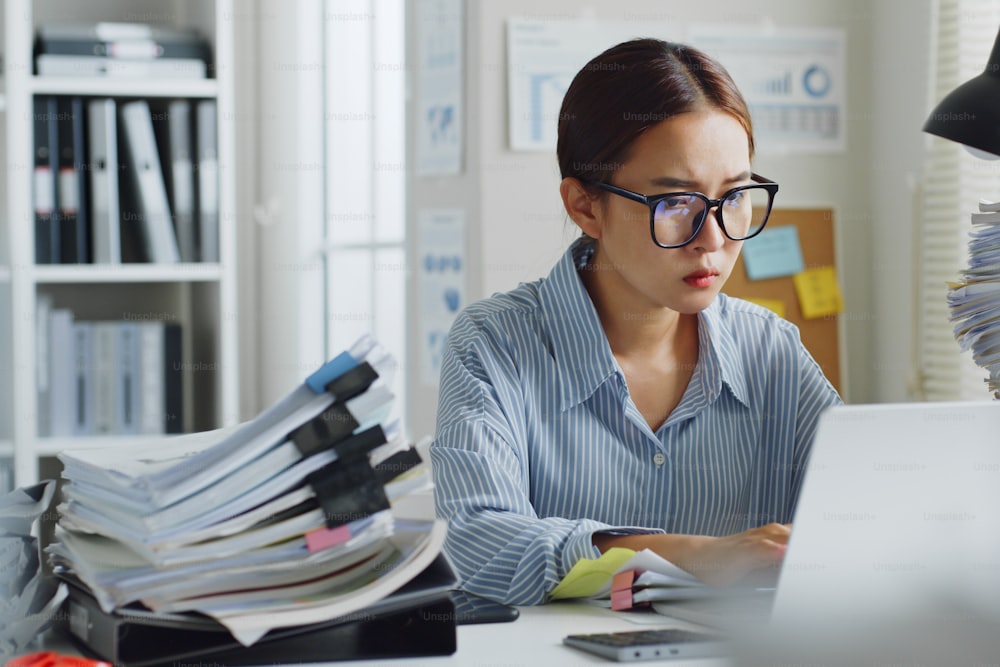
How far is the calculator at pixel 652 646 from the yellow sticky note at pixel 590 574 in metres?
0.19

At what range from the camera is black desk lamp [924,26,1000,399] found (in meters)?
1.39

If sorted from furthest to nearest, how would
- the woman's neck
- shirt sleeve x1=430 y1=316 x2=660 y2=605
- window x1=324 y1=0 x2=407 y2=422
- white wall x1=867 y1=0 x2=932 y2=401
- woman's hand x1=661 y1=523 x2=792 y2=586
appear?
1. window x1=324 y1=0 x2=407 y2=422
2. white wall x1=867 y1=0 x2=932 y2=401
3. the woman's neck
4. shirt sleeve x1=430 y1=316 x2=660 y2=605
5. woman's hand x1=661 y1=523 x2=792 y2=586

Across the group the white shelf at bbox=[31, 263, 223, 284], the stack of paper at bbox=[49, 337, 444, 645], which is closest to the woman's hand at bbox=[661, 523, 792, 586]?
the stack of paper at bbox=[49, 337, 444, 645]

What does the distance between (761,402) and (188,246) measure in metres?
1.53

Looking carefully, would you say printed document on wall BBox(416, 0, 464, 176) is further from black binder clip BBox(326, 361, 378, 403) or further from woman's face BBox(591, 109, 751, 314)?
black binder clip BBox(326, 361, 378, 403)

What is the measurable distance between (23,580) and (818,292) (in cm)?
226

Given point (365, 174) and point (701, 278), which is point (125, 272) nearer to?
point (365, 174)

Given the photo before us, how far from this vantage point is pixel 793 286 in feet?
9.33

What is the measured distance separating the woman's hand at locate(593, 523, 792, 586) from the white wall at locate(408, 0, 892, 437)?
151 centimetres

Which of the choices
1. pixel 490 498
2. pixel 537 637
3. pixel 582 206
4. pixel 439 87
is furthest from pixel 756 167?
pixel 537 637

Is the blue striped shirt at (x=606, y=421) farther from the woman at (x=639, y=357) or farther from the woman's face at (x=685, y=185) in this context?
the woman's face at (x=685, y=185)

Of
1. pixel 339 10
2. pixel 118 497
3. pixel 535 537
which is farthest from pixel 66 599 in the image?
pixel 339 10

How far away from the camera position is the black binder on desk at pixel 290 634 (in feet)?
2.73

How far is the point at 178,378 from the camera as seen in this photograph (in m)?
2.69
